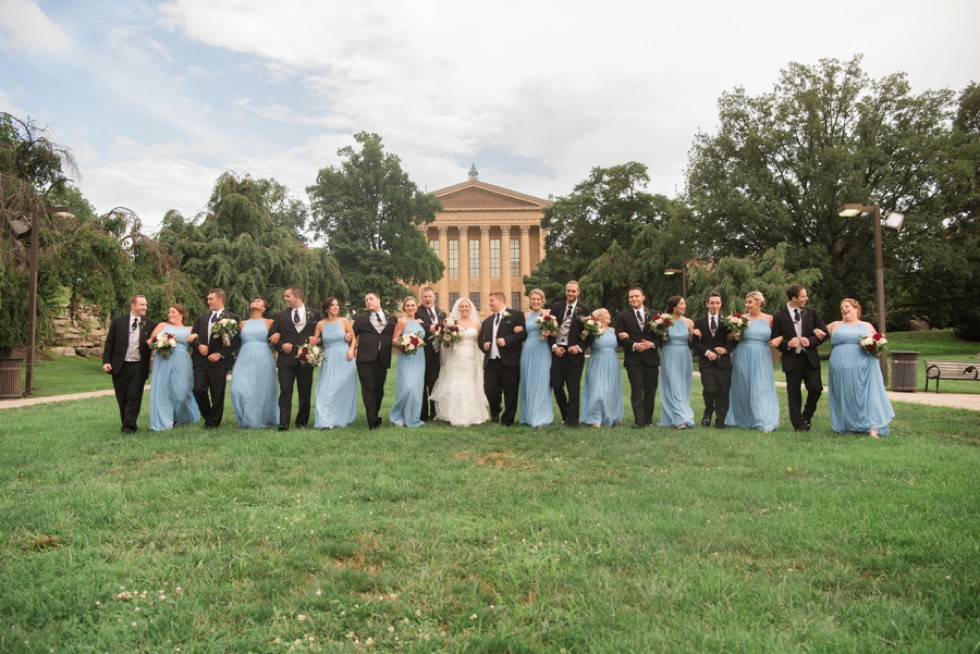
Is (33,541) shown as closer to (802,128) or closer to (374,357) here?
(374,357)

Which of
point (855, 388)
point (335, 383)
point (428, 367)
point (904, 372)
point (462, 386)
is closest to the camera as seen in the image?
point (855, 388)

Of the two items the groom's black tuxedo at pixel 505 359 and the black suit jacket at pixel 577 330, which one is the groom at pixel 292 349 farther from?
the black suit jacket at pixel 577 330

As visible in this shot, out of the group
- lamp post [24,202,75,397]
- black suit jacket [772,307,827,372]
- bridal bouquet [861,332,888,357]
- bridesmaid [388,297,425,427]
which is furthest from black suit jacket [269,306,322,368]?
lamp post [24,202,75,397]

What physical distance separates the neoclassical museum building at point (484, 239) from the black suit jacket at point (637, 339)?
68.7m

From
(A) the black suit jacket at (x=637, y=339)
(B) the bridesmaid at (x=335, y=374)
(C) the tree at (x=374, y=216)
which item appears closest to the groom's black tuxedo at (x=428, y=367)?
(B) the bridesmaid at (x=335, y=374)

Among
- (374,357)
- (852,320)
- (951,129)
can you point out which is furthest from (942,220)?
(374,357)

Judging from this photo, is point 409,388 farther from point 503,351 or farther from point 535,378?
point 535,378

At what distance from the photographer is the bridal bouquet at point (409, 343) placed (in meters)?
11.1

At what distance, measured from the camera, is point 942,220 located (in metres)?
37.6

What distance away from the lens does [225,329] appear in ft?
36.1

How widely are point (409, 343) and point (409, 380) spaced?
607 mm

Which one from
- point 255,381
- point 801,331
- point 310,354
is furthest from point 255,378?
point 801,331

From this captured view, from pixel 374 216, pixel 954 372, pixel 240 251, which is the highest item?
pixel 374 216

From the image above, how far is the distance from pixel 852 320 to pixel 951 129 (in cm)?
3732
